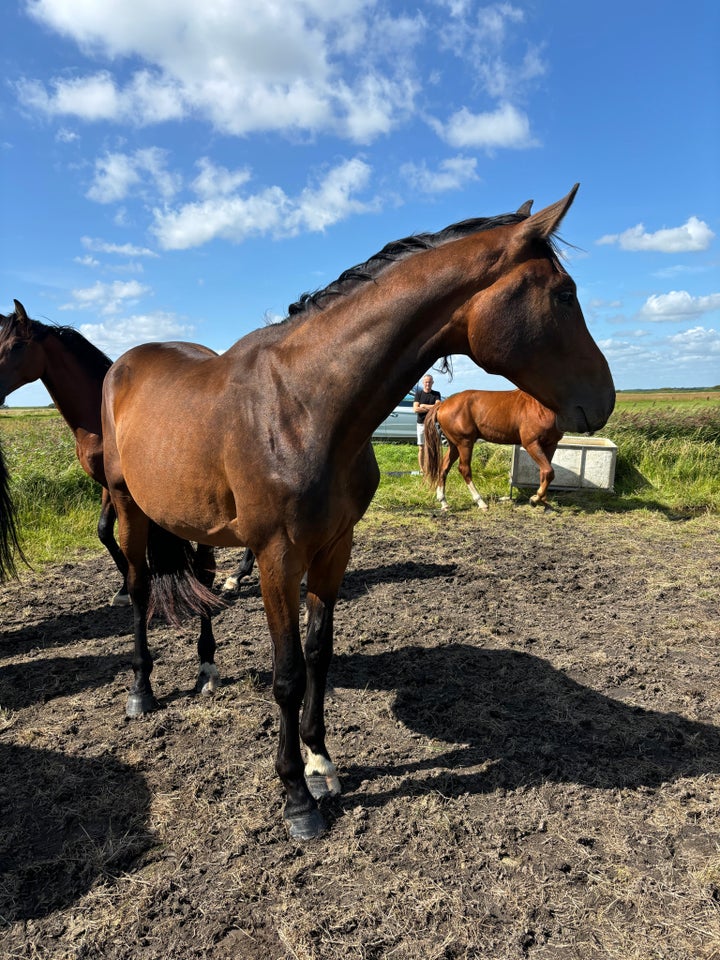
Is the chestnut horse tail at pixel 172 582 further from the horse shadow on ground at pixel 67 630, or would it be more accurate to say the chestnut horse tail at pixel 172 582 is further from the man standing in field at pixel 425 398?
the man standing in field at pixel 425 398

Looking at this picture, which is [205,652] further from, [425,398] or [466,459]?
[425,398]

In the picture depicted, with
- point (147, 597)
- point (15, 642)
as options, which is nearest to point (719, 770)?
point (147, 597)

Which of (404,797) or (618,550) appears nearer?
(404,797)

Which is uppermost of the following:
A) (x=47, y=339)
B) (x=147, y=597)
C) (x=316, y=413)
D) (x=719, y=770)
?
(x=47, y=339)

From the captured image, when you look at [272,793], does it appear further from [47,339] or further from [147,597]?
[47,339]

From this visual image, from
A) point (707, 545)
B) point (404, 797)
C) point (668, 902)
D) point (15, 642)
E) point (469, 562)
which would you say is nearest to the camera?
point (668, 902)

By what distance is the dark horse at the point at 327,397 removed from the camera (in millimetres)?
2096

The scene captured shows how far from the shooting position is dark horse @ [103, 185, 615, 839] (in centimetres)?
210

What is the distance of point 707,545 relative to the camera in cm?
707

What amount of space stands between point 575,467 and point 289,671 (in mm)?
8634

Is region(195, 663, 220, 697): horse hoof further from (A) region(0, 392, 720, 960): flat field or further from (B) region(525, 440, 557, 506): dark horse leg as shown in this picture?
(B) region(525, 440, 557, 506): dark horse leg

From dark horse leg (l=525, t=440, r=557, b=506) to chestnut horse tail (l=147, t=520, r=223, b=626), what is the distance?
262 inches

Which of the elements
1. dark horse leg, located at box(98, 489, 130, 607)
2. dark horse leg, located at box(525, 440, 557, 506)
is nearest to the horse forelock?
dark horse leg, located at box(98, 489, 130, 607)

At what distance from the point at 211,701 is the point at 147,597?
83cm
